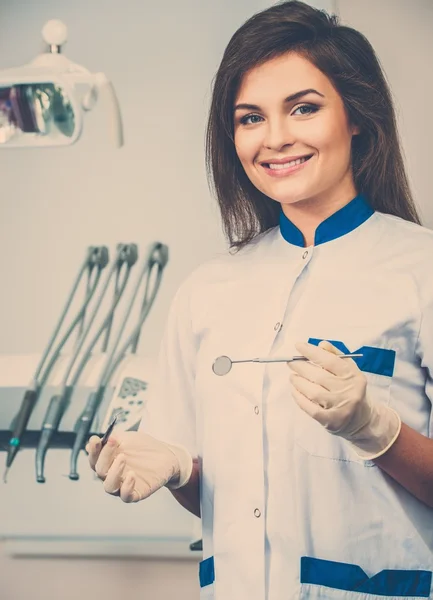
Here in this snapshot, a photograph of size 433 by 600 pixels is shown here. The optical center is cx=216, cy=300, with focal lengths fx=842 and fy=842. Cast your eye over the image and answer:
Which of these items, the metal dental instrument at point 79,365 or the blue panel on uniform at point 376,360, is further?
the metal dental instrument at point 79,365

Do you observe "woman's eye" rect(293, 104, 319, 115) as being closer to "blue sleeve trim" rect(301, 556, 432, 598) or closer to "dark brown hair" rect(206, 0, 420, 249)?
"dark brown hair" rect(206, 0, 420, 249)

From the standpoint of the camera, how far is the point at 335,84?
4.52ft

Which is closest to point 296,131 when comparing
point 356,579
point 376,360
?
point 376,360

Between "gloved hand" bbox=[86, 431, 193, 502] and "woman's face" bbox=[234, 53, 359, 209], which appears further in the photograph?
"woman's face" bbox=[234, 53, 359, 209]

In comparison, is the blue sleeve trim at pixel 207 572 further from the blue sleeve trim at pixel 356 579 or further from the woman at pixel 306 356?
the blue sleeve trim at pixel 356 579

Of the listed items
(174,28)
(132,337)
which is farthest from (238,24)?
(132,337)

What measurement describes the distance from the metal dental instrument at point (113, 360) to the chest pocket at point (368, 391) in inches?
27.2

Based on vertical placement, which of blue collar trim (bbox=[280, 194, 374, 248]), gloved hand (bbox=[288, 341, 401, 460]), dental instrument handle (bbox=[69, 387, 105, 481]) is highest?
blue collar trim (bbox=[280, 194, 374, 248])

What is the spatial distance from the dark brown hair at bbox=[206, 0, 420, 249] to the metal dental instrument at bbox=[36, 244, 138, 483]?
477mm

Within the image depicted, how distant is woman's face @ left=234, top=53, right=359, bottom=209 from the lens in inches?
53.5

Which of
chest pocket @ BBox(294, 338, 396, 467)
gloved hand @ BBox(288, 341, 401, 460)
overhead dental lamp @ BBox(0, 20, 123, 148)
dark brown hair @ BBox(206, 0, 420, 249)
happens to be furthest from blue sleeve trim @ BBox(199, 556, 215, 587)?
overhead dental lamp @ BBox(0, 20, 123, 148)

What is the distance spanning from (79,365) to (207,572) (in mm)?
664

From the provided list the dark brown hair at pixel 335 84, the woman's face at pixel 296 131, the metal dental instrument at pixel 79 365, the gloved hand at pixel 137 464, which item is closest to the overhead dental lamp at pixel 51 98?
the metal dental instrument at pixel 79 365

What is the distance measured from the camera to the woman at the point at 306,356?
1.27 m
